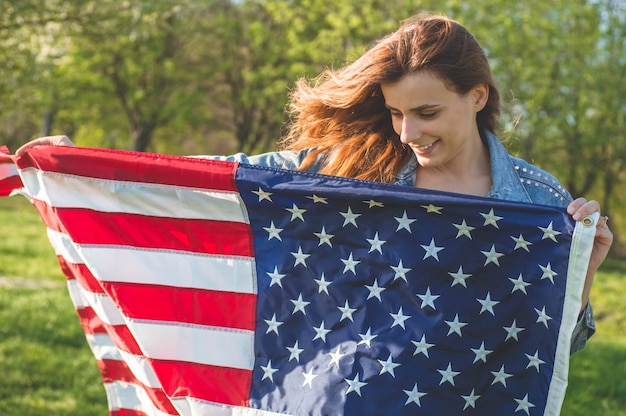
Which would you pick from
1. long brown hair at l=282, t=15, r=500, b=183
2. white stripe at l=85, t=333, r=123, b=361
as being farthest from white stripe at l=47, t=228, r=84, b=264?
long brown hair at l=282, t=15, r=500, b=183

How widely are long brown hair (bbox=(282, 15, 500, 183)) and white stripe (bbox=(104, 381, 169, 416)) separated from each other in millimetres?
1311

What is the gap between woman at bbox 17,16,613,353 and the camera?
3188 mm

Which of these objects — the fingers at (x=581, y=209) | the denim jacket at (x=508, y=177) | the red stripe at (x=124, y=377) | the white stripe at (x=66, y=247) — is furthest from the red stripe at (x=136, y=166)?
the fingers at (x=581, y=209)

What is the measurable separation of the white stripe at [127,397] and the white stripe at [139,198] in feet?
2.77

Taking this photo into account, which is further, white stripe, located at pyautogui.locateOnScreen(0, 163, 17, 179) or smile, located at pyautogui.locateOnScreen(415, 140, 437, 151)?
white stripe, located at pyautogui.locateOnScreen(0, 163, 17, 179)

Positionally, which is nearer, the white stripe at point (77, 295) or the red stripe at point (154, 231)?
the red stripe at point (154, 231)

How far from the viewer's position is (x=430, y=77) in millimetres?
3182

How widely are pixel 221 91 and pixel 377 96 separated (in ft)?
82.0

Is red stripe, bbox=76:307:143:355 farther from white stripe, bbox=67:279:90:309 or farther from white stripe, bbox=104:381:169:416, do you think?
white stripe, bbox=104:381:169:416

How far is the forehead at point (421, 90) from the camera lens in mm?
3164

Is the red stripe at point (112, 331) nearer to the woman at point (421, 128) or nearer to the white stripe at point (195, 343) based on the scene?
the white stripe at point (195, 343)

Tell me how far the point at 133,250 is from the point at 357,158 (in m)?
1.08

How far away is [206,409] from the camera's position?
3352 mm

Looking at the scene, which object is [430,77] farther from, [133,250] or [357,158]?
[133,250]
